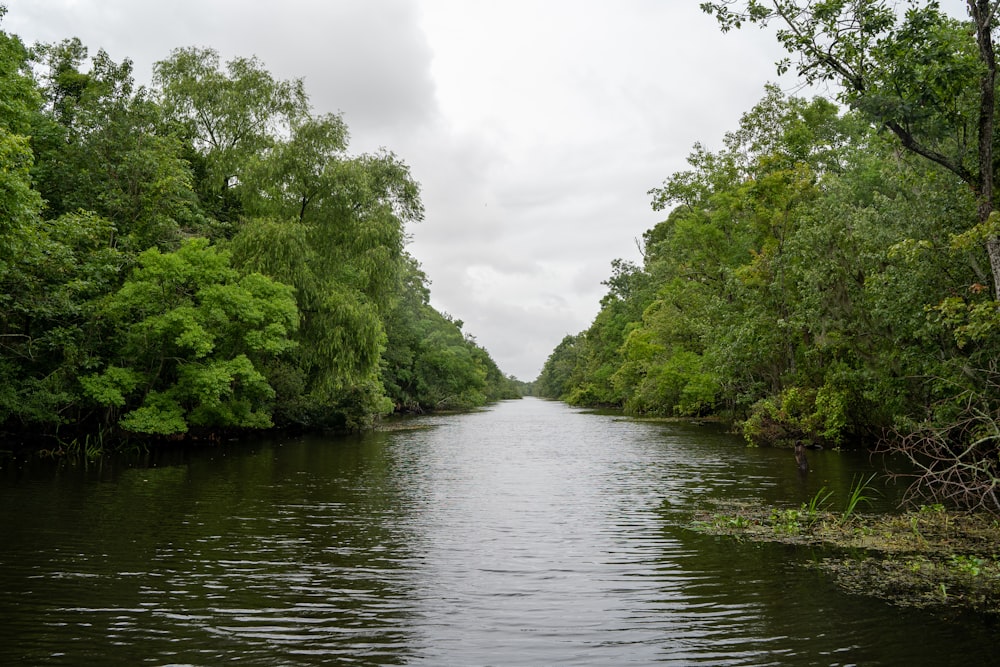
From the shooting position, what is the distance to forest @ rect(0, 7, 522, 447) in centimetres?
2228

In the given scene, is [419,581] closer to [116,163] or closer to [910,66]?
[910,66]

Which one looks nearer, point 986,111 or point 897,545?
point 897,545

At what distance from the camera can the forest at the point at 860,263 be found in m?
12.4

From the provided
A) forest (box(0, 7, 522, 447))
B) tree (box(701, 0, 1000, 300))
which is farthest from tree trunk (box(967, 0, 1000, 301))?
forest (box(0, 7, 522, 447))

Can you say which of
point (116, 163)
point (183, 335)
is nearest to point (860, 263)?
point (183, 335)

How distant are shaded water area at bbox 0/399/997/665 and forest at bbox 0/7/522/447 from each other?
5.79 metres

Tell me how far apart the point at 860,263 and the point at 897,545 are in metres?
15.6

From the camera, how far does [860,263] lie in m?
23.6

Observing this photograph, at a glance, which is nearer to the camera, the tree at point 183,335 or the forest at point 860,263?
the forest at point 860,263

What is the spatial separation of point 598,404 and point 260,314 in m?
81.6

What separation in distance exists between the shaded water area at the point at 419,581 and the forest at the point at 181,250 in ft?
19.0

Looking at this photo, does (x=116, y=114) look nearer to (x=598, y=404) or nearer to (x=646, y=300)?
(x=646, y=300)

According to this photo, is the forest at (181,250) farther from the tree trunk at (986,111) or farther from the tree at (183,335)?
the tree trunk at (986,111)

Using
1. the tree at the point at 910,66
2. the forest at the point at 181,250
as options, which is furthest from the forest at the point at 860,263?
the forest at the point at 181,250
